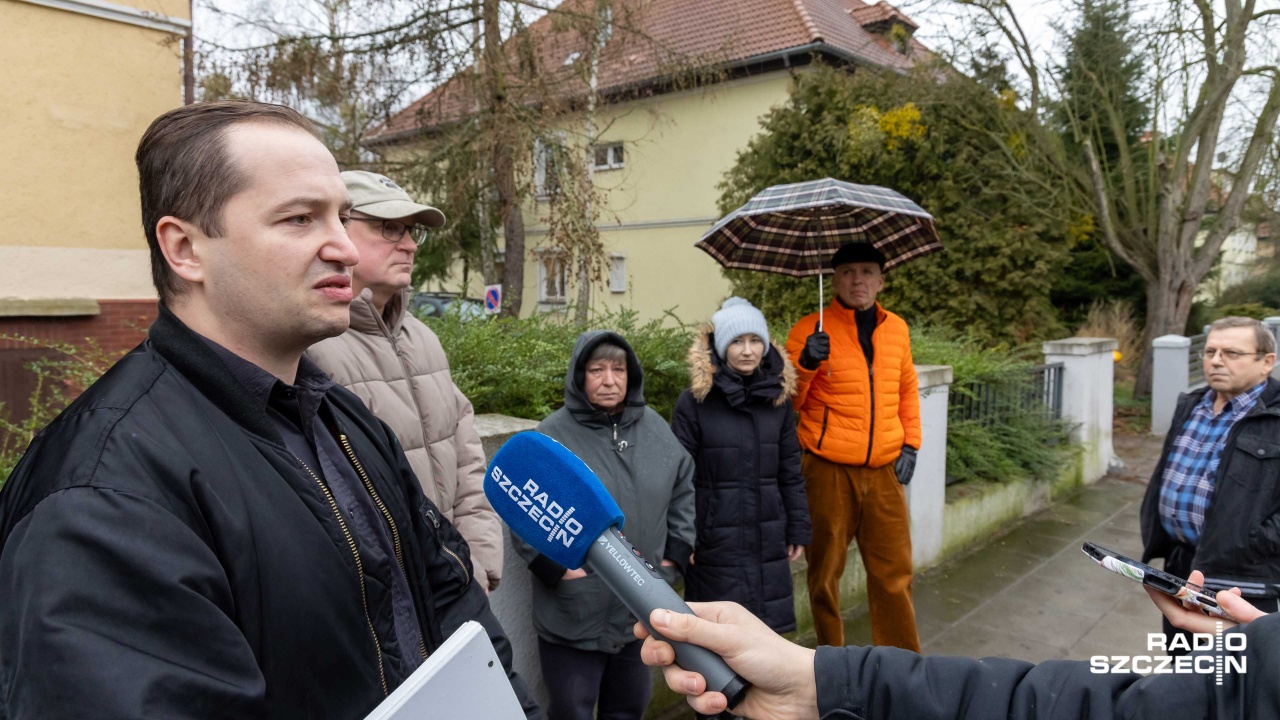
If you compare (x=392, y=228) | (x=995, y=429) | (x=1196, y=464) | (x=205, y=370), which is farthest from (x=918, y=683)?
(x=995, y=429)

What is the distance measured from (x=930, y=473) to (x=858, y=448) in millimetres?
1950

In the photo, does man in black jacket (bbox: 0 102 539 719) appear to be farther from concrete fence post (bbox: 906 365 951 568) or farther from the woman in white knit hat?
→ concrete fence post (bbox: 906 365 951 568)

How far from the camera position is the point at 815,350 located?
4.00 m

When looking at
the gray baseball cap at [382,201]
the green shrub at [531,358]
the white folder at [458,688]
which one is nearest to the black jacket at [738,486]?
the green shrub at [531,358]

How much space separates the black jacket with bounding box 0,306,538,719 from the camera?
2.94 ft

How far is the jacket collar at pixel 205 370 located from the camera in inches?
47.7

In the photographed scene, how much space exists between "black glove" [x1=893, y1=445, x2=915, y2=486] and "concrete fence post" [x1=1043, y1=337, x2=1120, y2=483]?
191 inches

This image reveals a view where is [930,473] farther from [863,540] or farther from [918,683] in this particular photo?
[918,683]

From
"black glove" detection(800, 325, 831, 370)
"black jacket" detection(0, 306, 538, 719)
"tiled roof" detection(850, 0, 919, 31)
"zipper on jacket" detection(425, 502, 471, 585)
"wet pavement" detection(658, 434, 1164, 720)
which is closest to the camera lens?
"black jacket" detection(0, 306, 538, 719)

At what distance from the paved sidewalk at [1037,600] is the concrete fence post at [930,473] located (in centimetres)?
24

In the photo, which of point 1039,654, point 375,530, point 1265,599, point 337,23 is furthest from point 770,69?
point 375,530

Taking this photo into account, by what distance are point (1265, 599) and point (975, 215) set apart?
11272 mm

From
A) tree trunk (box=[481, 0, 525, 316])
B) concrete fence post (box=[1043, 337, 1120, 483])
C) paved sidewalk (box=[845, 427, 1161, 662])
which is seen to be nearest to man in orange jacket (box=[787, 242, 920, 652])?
paved sidewalk (box=[845, 427, 1161, 662])

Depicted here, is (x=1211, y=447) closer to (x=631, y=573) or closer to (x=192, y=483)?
(x=631, y=573)
